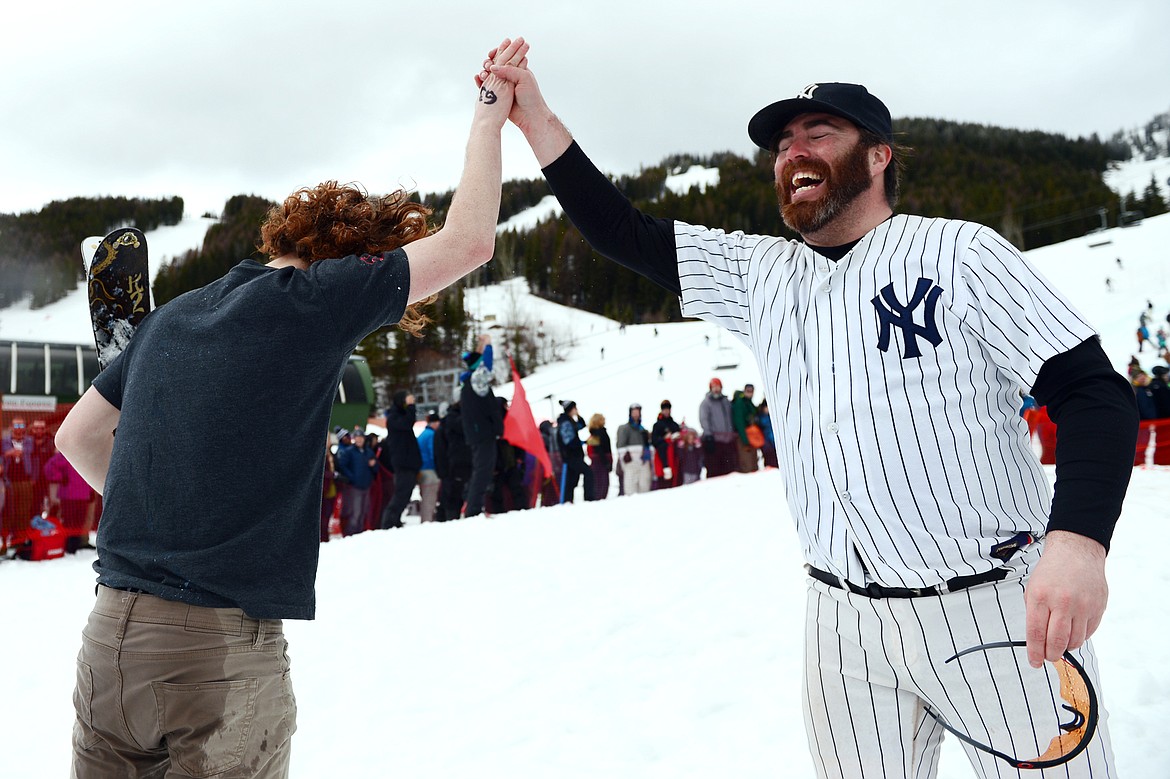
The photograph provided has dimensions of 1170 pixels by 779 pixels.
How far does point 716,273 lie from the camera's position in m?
2.09

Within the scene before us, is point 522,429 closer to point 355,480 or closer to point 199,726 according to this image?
point 355,480

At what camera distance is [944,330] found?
1651 millimetres

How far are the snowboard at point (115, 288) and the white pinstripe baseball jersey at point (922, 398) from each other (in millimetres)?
1582

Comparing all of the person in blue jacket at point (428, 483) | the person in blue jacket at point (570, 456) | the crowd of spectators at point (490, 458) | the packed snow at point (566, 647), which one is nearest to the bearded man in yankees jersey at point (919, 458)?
the packed snow at point (566, 647)

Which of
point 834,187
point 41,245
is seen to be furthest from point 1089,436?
point 41,245

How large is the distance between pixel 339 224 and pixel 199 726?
992 mm

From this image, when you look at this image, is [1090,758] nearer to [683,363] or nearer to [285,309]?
[285,309]

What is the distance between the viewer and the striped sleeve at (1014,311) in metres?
1.52

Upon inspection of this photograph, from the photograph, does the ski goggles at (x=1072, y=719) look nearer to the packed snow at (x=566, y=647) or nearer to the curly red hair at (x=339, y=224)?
the curly red hair at (x=339, y=224)

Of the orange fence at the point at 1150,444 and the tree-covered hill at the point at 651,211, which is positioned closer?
the tree-covered hill at the point at 651,211

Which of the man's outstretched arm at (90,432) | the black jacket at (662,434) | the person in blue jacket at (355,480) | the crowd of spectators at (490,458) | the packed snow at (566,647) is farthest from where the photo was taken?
the black jacket at (662,434)

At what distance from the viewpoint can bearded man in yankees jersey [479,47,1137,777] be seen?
152 cm

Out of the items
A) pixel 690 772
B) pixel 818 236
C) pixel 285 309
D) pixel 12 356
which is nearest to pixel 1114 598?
pixel 690 772

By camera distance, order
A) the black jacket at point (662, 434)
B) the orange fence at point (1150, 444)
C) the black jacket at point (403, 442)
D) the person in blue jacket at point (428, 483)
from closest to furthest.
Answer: the black jacket at point (403, 442) < the person in blue jacket at point (428, 483) < the orange fence at point (1150, 444) < the black jacket at point (662, 434)
